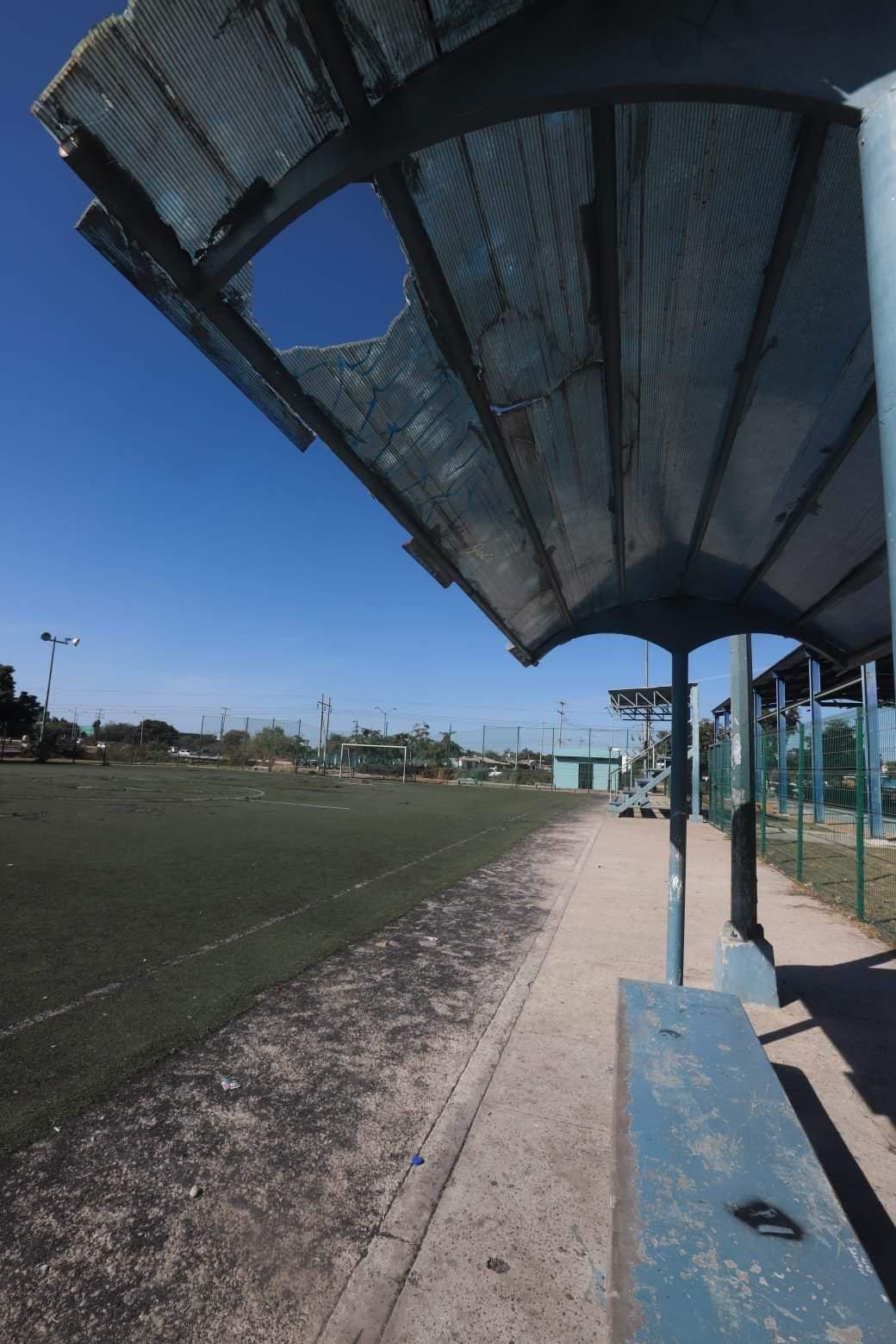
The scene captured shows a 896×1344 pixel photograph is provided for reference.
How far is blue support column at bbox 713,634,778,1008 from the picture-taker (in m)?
4.62

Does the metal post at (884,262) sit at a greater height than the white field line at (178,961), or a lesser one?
greater

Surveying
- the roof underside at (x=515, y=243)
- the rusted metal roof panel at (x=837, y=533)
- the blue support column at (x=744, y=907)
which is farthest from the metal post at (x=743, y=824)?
the roof underside at (x=515, y=243)

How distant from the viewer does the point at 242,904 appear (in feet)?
23.1

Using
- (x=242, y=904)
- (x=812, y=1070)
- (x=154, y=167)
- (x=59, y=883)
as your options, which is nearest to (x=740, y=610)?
(x=812, y=1070)

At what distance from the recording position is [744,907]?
460 cm

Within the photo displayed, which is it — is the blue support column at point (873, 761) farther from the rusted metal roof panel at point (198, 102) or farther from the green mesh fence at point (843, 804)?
the rusted metal roof panel at point (198, 102)

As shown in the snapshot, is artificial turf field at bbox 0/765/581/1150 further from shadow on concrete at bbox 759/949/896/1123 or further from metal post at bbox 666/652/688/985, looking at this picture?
shadow on concrete at bbox 759/949/896/1123

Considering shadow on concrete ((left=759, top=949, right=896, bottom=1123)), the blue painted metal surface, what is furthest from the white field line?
the blue painted metal surface

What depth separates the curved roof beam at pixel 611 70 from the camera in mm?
1285

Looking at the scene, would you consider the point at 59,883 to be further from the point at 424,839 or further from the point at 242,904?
the point at 424,839

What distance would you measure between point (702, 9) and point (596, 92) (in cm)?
28

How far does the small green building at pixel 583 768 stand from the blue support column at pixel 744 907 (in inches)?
1883

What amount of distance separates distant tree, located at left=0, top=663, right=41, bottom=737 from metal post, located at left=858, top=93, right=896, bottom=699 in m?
55.6

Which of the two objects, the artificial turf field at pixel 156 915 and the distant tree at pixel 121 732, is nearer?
the artificial turf field at pixel 156 915
